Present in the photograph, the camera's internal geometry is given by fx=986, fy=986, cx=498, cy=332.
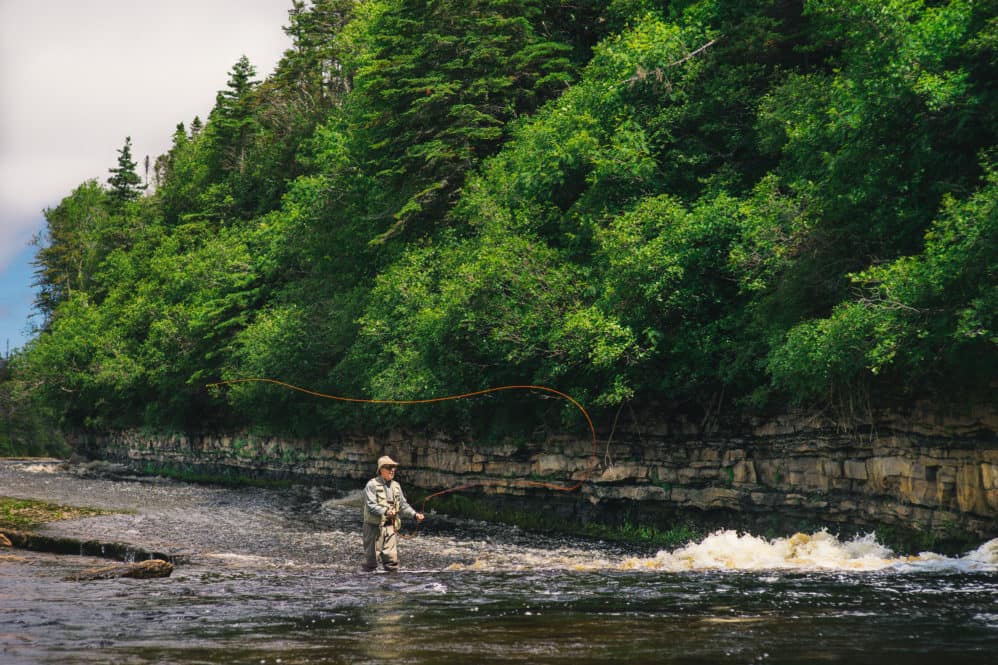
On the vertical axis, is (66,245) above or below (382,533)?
above

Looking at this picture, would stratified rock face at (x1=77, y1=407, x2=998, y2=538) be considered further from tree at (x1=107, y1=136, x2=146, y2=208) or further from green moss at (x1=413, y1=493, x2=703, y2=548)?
tree at (x1=107, y1=136, x2=146, y2=208)

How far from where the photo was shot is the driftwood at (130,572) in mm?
14961

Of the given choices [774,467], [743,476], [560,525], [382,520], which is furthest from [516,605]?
[560,525]

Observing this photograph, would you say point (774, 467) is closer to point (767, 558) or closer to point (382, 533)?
point (767, 558)

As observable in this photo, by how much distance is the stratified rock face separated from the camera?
1545 cm

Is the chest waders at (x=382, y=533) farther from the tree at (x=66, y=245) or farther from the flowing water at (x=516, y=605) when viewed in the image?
the tree at (x=66, y=245)

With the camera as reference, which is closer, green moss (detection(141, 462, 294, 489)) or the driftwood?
the driftwood

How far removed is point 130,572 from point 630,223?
1194 centimetres

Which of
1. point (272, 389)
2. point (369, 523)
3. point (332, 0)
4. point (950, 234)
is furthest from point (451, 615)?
point (332, 0)

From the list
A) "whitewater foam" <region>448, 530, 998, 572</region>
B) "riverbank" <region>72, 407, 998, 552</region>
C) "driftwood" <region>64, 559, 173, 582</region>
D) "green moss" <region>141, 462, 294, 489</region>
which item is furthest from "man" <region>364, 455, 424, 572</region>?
"green moss" <region>141, 462, 294, 489</region>

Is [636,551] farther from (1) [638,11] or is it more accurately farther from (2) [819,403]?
(1) [638,11]

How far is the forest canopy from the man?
6.04 meters

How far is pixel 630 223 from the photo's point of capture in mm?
21031

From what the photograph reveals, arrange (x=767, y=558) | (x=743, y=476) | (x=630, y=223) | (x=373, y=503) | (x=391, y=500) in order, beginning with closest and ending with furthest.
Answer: (x=373, y=503) → (x=391, y=500) → (x=767, y=558) → (x=743, y=476) → (x=630, y=223)
